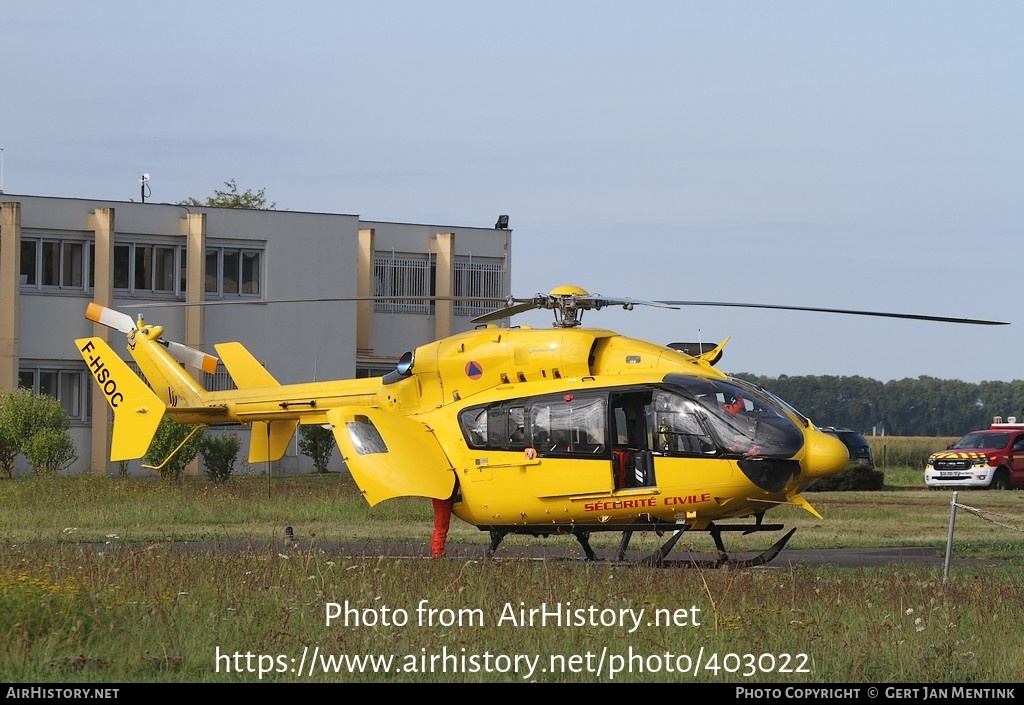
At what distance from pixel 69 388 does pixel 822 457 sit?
95.4 ft

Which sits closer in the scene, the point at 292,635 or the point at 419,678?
the point at 419,678

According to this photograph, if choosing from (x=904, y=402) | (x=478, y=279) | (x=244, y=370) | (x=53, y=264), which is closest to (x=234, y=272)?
(x=53, y=264)

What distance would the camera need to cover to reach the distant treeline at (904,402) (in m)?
108

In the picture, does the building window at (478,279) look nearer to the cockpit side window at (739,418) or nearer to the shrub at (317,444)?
the shrub at (317,444)

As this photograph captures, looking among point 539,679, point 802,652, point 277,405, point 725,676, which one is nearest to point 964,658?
point 802,652

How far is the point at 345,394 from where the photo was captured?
18.7m

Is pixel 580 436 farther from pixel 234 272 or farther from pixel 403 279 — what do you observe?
pixel 403 279

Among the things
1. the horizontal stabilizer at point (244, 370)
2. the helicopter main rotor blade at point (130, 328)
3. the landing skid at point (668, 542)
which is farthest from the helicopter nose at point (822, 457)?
the helicopter main rotor blade at point (130, 328)

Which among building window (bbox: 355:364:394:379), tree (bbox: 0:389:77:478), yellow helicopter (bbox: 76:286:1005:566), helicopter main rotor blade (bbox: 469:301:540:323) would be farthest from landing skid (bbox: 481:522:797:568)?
building window (bbox: 355:364:394:379)

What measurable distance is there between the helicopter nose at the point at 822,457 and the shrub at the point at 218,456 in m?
23.1

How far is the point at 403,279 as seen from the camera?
145ft

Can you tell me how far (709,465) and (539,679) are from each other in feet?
23.2
